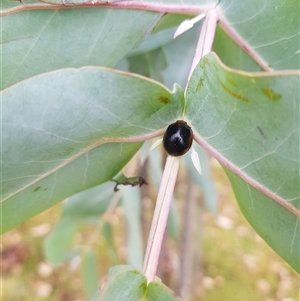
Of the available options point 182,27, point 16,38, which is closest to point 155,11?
point 182,27

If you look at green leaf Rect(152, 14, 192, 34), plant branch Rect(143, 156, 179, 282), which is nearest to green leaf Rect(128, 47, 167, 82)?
green leaf Rect(152, 14, 192, 34)

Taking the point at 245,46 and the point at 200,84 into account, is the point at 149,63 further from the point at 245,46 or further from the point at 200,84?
the point at 200,84

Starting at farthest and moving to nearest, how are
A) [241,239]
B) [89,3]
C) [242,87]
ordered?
[241,239] < [89,3] < [242,87]

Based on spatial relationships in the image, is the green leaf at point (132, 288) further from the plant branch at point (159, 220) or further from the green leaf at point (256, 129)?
the green leaf at point (256, 129)

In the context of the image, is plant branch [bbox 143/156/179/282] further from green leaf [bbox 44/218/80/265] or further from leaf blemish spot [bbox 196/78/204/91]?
green leaf [bbox 44/218/80/265]

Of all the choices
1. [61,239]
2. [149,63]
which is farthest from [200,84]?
[61,239]

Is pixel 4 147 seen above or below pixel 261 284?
below

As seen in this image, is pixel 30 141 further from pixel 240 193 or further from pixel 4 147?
pixel 240 193

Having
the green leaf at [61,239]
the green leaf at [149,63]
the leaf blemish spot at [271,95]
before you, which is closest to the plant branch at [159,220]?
the leaf blemish spot at [271,95]
